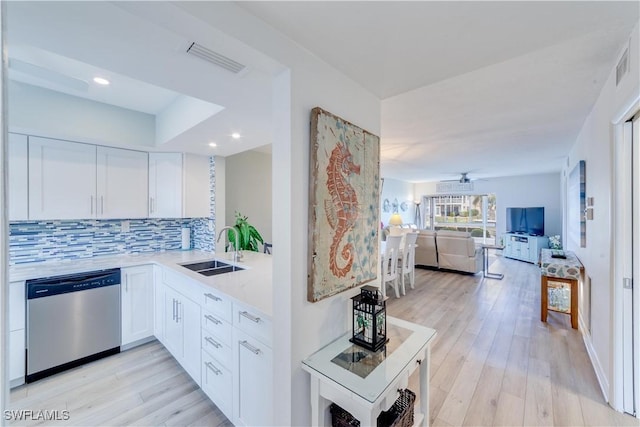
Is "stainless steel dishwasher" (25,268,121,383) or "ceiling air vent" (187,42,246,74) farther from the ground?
"ceiling air vent" (187,42,246,74)

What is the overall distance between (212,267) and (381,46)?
102 inches

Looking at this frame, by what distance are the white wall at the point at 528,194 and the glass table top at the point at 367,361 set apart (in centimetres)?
750

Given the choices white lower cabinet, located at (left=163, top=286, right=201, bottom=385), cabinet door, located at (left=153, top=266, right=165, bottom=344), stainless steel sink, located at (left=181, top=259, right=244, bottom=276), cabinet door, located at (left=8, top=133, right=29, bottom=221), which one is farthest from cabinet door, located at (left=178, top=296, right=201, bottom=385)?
cabinet door, located at (left=8, top=133, right=29, bottom=221)

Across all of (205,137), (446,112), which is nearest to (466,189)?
(446,112)

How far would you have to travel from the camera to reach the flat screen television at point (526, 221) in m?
6.62

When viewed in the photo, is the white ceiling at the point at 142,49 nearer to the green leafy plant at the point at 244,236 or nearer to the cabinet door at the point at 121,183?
the cabinet door at the point at 121,183

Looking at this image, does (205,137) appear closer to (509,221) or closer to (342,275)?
(342,275)

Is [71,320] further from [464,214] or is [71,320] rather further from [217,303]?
[464,214]

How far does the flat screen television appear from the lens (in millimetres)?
6617

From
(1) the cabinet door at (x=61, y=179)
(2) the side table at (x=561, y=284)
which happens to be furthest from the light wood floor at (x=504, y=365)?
(1) the cabinet door at (x=61, y=179)

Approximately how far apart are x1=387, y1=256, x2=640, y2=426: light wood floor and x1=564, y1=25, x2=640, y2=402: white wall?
0.20m

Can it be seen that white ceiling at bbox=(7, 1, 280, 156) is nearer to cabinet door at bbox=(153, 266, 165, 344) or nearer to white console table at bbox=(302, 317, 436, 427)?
white console table at bbox=(302, 317, 436, 427)

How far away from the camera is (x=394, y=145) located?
12.7 ft

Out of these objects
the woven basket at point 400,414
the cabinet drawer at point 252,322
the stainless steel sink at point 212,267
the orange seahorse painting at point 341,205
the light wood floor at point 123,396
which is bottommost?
the light wood floor at point 123,396
